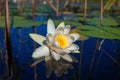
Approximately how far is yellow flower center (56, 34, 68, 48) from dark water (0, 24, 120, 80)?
126 mm

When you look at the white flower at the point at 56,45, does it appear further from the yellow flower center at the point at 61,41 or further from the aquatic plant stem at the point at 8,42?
the aquatic plant stem at the point at 8,42

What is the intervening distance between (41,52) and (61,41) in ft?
0.42

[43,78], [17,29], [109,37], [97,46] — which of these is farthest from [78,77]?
[17,29]

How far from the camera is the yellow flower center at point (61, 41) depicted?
1582 millimetres

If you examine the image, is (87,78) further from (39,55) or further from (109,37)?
(109,37)

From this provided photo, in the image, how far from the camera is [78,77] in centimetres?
138

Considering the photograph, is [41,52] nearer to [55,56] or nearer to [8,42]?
[55,56]

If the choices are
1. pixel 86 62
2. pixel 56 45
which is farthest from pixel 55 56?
pixel 86 62

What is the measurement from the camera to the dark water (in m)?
1.39

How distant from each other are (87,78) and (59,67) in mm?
174

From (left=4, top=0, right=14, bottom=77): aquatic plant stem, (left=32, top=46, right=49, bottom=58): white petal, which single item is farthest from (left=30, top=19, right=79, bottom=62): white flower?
(left=4, top=0, right=14, bottom=77): aquatic plant stem

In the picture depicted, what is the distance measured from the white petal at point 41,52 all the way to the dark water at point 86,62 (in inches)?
2.1

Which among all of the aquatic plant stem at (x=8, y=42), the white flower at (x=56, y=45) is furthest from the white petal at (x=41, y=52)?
the aquatic plant stem at (x=8, y=42)

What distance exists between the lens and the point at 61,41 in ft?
5.22
